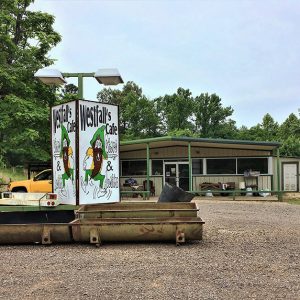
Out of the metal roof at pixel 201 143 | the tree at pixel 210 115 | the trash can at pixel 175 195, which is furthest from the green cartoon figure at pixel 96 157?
the tree at pixel 210 115

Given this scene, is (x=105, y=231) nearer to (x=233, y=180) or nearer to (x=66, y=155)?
(x=66, y=155)

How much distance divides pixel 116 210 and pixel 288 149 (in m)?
33.2

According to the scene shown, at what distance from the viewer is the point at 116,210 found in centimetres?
805

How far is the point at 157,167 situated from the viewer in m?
23.1

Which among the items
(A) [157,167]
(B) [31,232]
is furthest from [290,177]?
(B) [31,232]

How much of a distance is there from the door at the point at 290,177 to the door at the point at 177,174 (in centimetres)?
738

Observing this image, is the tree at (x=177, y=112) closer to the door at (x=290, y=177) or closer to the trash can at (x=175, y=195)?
the door at (x=290, y=177)

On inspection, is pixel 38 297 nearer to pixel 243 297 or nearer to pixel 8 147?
pixel 243 297

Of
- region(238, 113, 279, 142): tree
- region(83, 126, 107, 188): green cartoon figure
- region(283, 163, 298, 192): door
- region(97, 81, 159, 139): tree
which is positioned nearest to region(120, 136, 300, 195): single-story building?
region(283, 163, 298, 192): door

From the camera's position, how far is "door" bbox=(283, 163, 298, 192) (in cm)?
2600

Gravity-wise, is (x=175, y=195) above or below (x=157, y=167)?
below

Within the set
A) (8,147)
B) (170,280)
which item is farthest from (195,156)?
(170,280)

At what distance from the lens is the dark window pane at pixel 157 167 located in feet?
75.4

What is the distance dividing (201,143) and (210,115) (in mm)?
32417
